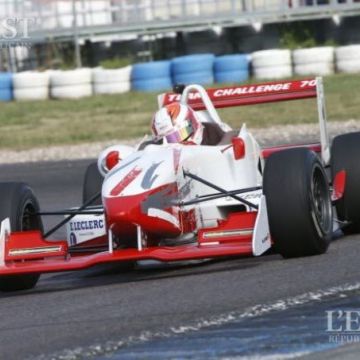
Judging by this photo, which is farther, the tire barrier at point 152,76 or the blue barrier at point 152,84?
the blue barrier at point 152,84

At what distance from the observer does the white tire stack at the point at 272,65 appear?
2402cm

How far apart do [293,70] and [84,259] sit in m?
17.1

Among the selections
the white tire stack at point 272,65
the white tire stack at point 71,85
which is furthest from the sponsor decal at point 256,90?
the white tire stack at point 71,85

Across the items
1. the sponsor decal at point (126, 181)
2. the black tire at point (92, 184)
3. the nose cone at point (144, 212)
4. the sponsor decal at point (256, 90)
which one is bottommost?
the black tire at point (92, 184)

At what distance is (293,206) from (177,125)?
132 centimetres

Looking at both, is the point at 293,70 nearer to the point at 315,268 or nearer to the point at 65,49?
the point at 65,49

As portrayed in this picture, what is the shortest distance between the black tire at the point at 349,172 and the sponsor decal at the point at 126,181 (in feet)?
5.90

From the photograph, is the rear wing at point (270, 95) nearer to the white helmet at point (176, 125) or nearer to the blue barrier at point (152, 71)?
the white helmet at point (176, 125)

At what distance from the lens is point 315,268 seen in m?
7.59

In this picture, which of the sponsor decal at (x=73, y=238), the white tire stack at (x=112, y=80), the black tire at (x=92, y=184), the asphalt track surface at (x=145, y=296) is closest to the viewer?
the asphalt track surface at (x=145, y=296)

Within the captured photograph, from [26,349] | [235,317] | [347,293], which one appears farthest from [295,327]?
[26,349]

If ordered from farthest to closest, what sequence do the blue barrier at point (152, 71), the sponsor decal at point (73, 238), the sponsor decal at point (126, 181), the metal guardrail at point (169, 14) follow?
the metal guardrail at point (169, 14) → the blue barrier at point (152, 71) → the sponsor decal at point (73, 238) → the sponsor decal at point (126, 181)

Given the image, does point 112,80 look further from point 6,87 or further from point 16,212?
point 16,212
